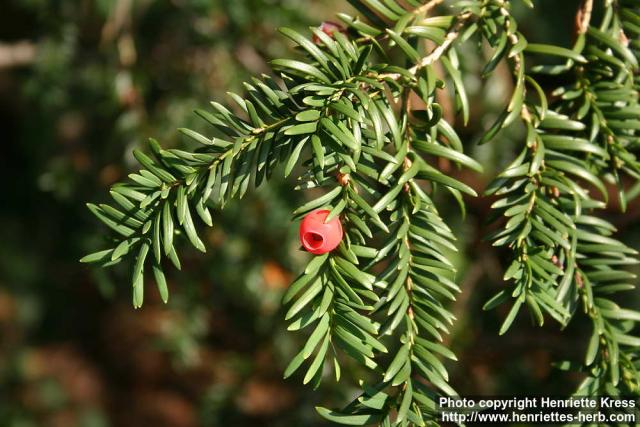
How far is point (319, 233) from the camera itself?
602mm

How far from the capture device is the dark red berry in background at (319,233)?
60cm

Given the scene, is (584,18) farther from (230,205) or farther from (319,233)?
(230,205)

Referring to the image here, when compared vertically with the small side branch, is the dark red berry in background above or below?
below

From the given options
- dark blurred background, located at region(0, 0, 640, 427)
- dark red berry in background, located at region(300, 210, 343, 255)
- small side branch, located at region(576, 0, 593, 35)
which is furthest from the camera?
dark blurred background, located at region(0, 0, 640, 427)

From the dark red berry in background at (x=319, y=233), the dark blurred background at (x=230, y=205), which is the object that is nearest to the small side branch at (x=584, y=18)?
the dark red berry in background at (x=319, y=233)

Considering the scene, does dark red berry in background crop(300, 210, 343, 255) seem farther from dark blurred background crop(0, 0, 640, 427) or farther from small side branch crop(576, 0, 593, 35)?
dark blurred background crop(0, 0, 640, 427)

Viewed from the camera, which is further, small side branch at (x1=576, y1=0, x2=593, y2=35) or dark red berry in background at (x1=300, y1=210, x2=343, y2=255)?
small side branch at (x1=576, y1=0, x2=593, y2=35)

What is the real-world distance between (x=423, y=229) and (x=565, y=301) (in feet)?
0.70

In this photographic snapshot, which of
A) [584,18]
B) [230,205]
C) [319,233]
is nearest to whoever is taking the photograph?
[319,233]

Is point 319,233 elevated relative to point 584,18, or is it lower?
lower

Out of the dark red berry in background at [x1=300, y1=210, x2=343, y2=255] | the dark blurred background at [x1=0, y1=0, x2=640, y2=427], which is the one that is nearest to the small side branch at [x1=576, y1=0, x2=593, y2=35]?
the dark red berry in background at [x1=300, y1=210, x2=343, y2=255]

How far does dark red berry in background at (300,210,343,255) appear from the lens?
23.6 inches

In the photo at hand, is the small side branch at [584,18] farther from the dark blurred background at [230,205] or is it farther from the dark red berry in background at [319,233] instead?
the dark blurred background at [230,205]

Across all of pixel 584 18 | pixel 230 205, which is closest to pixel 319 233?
pixel 584 18
